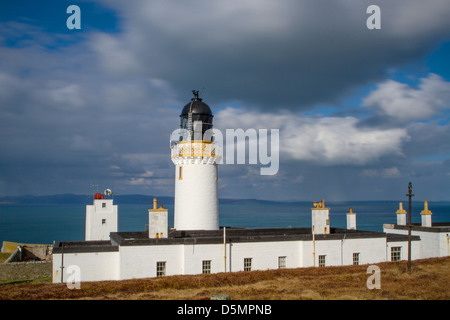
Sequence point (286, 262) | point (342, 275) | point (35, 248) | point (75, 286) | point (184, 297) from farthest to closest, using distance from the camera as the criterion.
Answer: point (35, 248), point (286, 262), point (342, 275), point (75, 286), point (184, 297)

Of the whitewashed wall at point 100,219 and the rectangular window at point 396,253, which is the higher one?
the whitewashed wall at point 100,219

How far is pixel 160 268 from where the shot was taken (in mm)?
25141

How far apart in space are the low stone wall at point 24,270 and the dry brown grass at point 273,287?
17.7 metres

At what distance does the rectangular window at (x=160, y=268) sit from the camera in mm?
25016

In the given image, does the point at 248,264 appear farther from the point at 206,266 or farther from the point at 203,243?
the point at 203,243

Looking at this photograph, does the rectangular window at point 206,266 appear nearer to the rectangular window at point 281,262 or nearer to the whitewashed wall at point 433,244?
the rectangular window at point 281,262

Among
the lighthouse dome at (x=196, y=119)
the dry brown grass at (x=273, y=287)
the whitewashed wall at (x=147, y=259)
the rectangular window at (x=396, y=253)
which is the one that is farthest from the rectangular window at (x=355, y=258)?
the lighthouse dome at (x=196, y=119)

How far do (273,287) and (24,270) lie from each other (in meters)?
28.0

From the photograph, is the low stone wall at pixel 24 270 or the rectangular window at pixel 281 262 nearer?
the rectangular window at pixel 281 262

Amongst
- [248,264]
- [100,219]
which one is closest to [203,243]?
[248,264]

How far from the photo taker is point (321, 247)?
2831 centimetres
